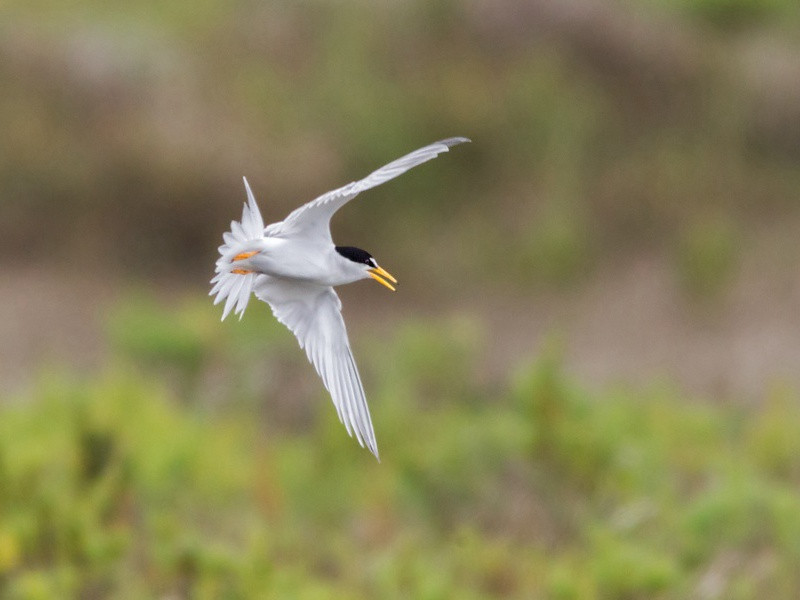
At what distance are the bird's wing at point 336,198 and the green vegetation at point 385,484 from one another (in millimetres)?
2083

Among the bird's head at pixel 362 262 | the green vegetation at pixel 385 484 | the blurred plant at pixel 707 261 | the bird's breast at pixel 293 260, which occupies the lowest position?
the bird's breast at pixel 293 260

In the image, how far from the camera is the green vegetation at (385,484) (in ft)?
18.7

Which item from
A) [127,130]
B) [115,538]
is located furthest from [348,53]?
[115,538]

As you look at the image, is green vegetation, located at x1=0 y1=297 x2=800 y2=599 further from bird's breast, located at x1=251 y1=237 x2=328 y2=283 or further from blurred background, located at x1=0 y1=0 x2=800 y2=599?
bird's breast, located at x1=251 y1=237 x2=328 y2=283

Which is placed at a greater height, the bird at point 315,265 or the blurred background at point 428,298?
the blurred background at point 428,298

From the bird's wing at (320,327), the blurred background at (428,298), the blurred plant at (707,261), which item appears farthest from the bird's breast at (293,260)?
the blurred plant at (707,261)

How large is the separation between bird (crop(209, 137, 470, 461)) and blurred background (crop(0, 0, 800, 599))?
1.87 meters

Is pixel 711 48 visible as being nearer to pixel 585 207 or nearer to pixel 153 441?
pixel 585 207

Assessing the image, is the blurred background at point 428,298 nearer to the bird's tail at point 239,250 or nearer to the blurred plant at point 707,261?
the blurred plant at point 707,261

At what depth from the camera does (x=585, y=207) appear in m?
11.0

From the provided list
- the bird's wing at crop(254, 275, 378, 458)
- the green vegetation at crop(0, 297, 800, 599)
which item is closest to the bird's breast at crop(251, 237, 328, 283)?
the bird's wing at crop(254, 275, 378, 458)

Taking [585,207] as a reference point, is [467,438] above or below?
below

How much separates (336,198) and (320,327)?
2.02ft

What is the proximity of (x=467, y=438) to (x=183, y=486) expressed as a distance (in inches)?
54.2
